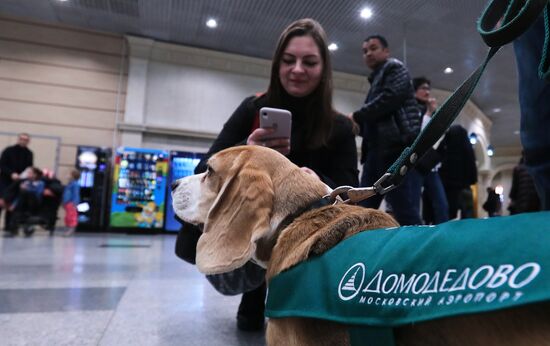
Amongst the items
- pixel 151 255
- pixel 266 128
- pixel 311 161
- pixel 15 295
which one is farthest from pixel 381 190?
pixel 151 255

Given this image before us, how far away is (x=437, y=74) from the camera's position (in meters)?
10.9

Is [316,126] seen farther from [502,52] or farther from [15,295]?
[502,52]

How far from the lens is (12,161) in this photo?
729 cm

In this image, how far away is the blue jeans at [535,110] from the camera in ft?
3.24

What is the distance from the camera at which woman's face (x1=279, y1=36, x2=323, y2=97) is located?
6.76 ft

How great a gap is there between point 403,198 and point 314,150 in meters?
1.07

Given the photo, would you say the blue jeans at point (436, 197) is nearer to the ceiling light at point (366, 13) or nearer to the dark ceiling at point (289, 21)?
the dark ceiling at point (289, 21)

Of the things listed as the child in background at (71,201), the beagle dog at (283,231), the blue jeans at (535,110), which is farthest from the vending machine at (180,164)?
the blue jeans at (535,110)

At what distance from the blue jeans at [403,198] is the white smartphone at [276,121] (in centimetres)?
115

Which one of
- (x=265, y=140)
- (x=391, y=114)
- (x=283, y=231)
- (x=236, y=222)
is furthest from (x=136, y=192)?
(x=283, y=231)

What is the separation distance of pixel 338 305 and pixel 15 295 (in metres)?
2.45

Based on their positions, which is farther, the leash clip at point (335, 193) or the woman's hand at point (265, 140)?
the woman's hand at point (265, 140)

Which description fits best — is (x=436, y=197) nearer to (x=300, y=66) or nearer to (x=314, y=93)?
(x=314, y=93)

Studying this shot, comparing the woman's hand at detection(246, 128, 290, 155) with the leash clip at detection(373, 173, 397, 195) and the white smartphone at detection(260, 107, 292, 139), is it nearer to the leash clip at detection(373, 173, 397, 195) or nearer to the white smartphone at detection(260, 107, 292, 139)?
the white smartphone at detection(260, 107, 292, 139)
